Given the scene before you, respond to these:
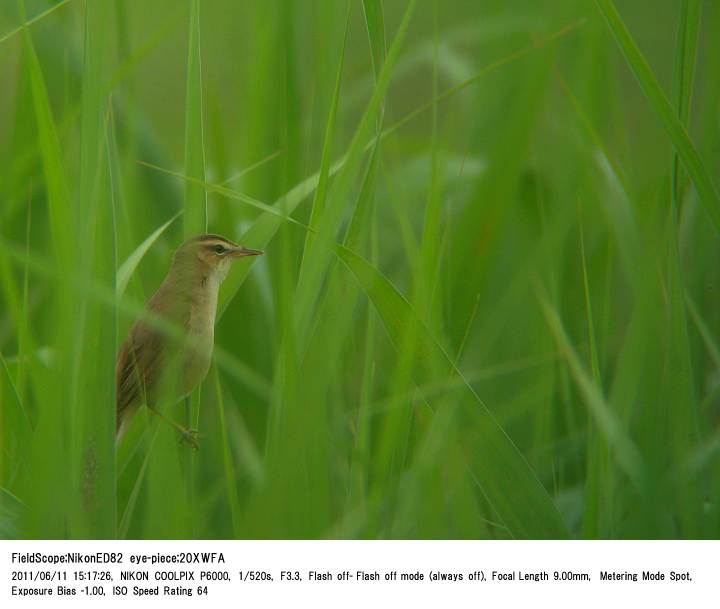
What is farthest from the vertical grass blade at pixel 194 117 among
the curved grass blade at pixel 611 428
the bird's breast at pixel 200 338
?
the curved grass blade at pixel 611 428

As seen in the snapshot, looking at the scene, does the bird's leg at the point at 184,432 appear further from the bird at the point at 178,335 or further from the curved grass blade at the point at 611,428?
the curved grass blade at the point at 611,428

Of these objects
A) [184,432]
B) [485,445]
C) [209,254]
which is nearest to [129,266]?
[209,254]

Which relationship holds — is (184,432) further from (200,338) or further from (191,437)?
(200,338)

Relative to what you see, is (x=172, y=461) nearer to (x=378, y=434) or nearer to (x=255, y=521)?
(x=255, y=521)

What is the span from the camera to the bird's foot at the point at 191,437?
88 cm

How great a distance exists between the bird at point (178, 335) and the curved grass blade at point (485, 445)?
0.19 meters

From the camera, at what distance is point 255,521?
774 mm

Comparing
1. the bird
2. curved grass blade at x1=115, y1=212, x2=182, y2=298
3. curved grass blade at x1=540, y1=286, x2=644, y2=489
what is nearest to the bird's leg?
the bird

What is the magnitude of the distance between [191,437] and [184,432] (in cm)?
2

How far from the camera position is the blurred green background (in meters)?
0.82

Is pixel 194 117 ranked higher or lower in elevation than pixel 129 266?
higher

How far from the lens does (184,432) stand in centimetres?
88
